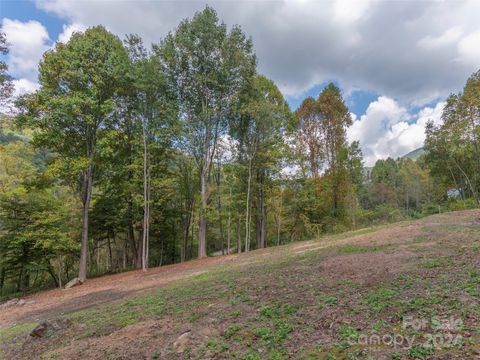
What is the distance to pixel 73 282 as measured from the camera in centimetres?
1429

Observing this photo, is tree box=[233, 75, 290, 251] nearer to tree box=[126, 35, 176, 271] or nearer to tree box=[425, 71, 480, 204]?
tree box=[126, 35, 176, 271]

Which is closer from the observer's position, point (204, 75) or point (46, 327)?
point (46, 327)

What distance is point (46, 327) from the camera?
572cm

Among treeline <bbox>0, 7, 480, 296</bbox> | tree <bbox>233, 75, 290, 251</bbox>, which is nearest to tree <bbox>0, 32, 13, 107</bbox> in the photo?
treeline <bbox>0, 7, 480, 296</bbox>

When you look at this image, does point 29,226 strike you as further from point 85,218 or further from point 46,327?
point 46,327

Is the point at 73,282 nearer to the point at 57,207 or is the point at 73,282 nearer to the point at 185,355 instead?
the point at 57,207

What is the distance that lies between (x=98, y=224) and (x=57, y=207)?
5295mm

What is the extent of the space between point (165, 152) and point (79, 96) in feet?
21.0

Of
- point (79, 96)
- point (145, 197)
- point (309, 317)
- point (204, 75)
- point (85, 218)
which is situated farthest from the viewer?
point (204, 75)

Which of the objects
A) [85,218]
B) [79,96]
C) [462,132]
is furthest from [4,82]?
[462,132]

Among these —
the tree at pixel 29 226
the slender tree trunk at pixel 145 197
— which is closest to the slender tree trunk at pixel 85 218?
the tree at pixel 29 226

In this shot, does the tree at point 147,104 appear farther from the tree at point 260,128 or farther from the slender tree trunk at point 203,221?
the tree at point 260,128

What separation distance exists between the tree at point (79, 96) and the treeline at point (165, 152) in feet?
0.21

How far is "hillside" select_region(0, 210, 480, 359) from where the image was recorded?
3273mm
